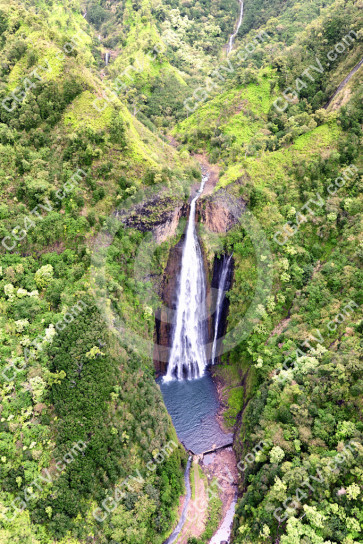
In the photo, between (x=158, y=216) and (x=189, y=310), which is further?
(x=189, y=310)

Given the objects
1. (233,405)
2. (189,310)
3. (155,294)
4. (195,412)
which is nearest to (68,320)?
(155,294)

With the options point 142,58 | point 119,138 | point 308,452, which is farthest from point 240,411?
point 142,58

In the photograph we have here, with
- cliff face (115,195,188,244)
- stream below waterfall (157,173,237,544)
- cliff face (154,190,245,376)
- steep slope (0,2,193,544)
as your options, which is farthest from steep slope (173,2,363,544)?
steep slope (0,2,193,544)

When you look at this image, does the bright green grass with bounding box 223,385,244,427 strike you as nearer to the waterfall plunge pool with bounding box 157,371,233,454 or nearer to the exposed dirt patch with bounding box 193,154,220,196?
the waterfall plunge pool with bounding box 157,371,233,454

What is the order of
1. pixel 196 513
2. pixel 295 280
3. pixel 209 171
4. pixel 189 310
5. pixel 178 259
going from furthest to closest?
pixel 209 171 < pixel 189 310 < pixel 178 259 < pixel 295 280 < pixel 196 513

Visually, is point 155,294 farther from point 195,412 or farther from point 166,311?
point 195,412

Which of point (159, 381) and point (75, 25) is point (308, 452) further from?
point (75, 25)

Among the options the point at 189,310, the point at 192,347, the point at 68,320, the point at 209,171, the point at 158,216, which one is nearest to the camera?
the point at 68,320

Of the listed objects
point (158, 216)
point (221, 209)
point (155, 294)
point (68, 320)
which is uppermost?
→ point (158, 216)

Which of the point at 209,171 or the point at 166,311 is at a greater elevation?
the point at 209,171
